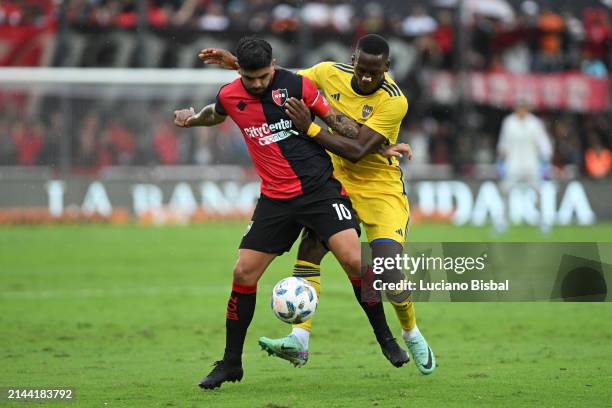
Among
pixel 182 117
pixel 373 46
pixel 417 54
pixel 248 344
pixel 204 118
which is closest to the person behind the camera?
pixel 373 46

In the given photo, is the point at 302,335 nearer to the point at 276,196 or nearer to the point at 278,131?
the point at 276,196

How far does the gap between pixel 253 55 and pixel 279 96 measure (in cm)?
42

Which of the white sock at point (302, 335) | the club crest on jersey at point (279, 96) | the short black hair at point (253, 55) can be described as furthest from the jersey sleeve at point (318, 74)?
the white sock at point (302, 335)

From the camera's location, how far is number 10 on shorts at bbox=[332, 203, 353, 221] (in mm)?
7922

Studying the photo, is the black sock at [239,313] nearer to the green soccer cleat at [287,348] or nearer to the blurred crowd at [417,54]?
the green soccer cleat at [287,348]

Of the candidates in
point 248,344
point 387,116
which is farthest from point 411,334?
point 248,344

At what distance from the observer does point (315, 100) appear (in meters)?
7.88

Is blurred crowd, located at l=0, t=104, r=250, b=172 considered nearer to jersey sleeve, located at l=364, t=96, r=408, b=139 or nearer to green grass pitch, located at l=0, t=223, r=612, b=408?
green grass pitch, located at l=0, t=223, r=612, b=408

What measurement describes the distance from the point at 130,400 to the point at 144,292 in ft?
22.4

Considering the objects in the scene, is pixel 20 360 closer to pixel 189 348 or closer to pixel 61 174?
pixel 189 348

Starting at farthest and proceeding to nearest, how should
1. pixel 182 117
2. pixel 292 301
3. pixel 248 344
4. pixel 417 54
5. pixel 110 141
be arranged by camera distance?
pixel 417 54
pixel 110 141
pixel 248 344
pixel 182 117
pixel 292 301

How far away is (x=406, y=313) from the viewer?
8.27 meters

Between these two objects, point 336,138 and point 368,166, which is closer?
point 336,138

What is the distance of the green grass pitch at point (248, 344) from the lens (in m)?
7.41
